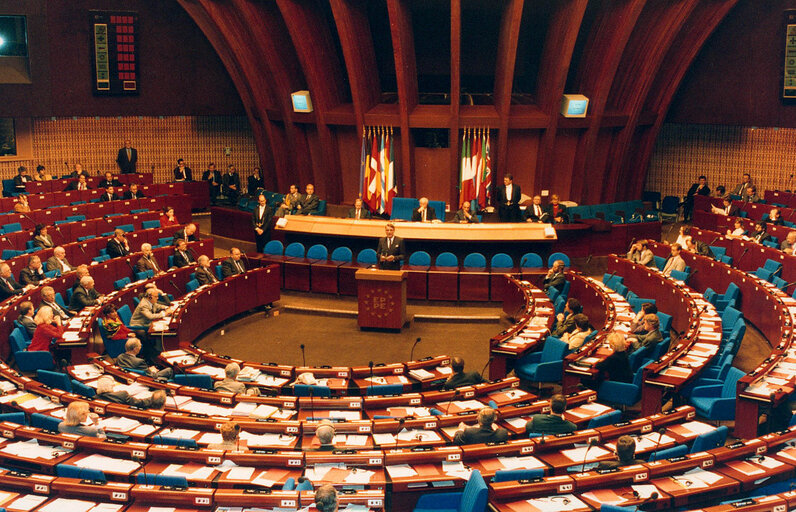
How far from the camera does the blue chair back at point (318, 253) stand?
17312 millimetres

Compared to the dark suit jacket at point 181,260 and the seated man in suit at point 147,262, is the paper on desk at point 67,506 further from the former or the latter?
the dark suit jacket at point 181,260

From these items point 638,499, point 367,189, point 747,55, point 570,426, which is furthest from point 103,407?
point 747,55

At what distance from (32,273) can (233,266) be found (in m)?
3.56

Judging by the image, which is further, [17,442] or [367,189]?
[367,189]

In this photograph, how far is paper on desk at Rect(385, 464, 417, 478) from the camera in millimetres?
7281

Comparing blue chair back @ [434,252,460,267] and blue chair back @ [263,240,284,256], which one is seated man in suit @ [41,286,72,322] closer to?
blue chair back @ [263,240,284,256]

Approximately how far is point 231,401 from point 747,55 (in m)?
19.2

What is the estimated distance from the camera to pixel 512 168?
867 inches

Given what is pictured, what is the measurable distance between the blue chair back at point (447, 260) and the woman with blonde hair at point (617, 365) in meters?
6.55

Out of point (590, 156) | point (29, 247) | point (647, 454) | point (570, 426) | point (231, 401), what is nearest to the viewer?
point (647, 454)

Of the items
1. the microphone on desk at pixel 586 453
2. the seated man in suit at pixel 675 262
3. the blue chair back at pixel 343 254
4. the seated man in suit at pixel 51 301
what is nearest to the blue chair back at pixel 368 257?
the blue chair back at pixel 343 254

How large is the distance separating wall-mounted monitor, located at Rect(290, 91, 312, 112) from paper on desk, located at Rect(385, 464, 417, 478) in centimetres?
1568

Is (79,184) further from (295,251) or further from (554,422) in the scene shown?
(554,422)

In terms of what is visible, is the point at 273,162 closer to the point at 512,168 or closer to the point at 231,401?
the point at 512,168
